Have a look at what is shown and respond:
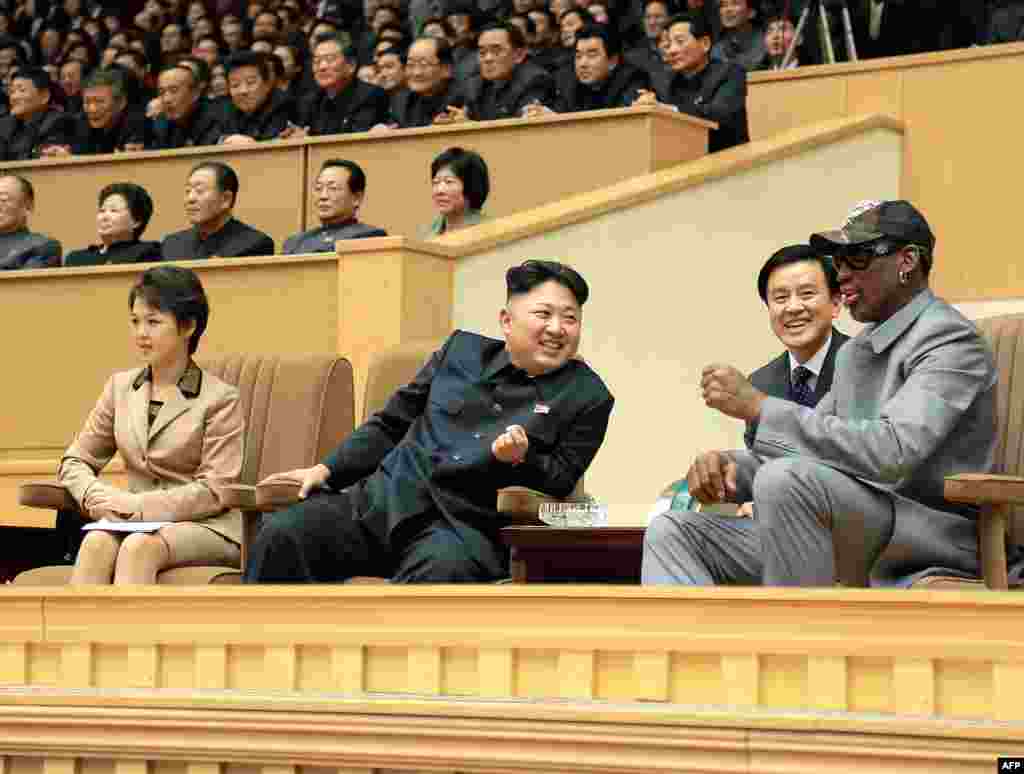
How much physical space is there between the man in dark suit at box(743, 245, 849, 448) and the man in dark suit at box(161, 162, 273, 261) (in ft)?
9.57

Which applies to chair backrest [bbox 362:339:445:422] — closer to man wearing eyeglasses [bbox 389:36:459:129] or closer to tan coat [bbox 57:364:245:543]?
tan coat [bbox 57:364:245:543]

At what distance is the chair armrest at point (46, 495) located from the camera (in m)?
4.28

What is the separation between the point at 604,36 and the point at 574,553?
4360 millimetres

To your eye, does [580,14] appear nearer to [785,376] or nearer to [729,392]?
[785,376]

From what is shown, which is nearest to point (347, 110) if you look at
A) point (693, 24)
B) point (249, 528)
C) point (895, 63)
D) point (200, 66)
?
point (200, 66)

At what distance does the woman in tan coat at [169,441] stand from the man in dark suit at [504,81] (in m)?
3.74

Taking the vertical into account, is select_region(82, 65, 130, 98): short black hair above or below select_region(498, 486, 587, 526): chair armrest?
above

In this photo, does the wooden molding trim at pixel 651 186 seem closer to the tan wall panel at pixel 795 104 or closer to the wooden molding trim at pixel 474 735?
the tan wall panel at pixel 795 104

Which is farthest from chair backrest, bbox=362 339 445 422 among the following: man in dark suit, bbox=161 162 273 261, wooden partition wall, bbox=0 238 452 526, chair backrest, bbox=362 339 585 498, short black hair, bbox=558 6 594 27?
short black hair, bbox=558 6 594 27

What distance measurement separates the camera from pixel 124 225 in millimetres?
6953

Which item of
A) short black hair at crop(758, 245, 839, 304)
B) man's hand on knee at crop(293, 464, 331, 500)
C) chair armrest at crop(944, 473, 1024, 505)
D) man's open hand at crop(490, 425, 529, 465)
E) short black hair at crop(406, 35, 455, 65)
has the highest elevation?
short black hair at crop(406, 35, 455, 65)

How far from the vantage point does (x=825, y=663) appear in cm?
240

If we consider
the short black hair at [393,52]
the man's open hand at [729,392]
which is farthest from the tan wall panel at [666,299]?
the man's open hand at [729,392]

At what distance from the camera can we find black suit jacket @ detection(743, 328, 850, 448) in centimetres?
388
